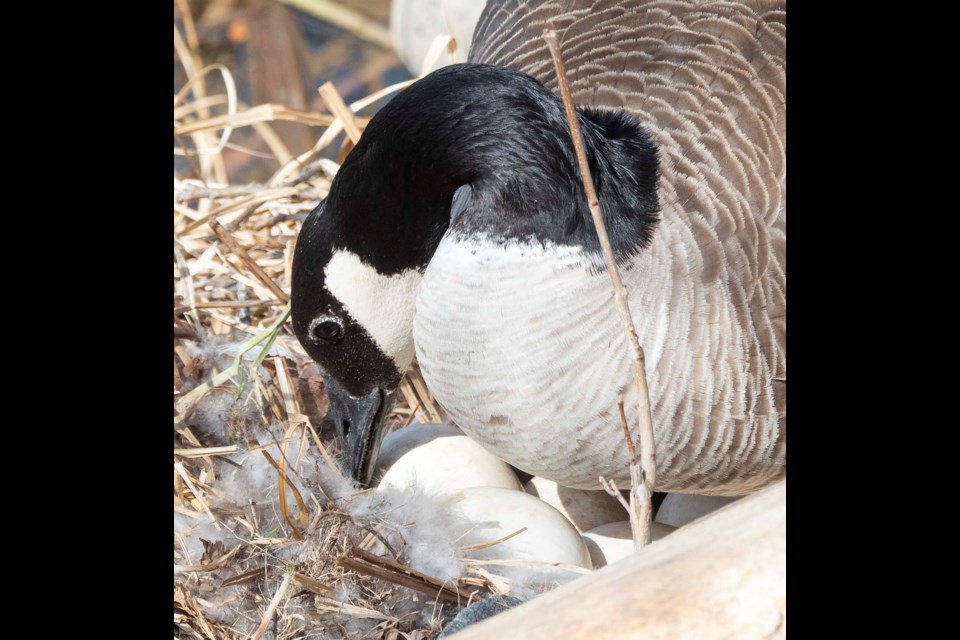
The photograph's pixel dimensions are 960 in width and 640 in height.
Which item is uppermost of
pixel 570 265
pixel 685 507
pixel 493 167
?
pixel 493 167

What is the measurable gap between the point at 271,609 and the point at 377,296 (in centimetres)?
52

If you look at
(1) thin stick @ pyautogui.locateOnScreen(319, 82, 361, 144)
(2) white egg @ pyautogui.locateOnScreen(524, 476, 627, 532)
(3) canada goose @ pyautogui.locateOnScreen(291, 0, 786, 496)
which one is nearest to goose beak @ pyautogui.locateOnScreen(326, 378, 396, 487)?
(3) canada goose @ pyautogui.locateOnScreen(291, 0, 786, 496)

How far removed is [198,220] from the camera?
2207 millimetres

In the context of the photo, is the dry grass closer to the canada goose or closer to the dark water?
the canada goose

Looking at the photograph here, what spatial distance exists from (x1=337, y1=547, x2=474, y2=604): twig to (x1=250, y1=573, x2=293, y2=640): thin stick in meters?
0.07

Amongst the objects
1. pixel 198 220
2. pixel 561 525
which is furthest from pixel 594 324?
pixel 198 220

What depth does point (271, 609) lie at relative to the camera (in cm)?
126

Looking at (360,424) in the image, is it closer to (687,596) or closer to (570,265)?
(570,265)

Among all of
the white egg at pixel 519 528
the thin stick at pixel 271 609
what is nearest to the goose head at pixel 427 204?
the white egg at pixel 519 528

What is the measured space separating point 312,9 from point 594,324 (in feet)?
8.05

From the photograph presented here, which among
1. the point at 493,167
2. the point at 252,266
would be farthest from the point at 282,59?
the point at 493,167

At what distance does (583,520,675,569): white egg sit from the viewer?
1550 mm

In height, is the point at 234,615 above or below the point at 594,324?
below
